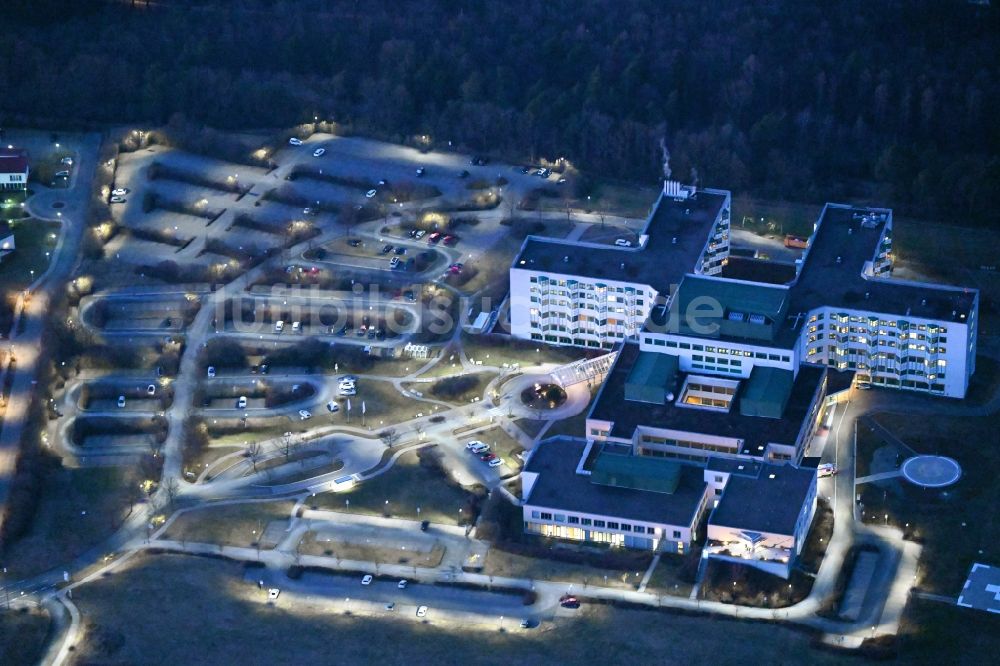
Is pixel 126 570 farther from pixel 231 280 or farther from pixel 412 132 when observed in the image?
pixel 412 132

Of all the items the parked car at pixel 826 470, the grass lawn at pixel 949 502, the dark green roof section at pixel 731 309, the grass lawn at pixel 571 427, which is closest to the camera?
the grass lawn at pixel 949 502

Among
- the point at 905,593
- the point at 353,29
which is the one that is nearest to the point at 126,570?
the point at 905,593

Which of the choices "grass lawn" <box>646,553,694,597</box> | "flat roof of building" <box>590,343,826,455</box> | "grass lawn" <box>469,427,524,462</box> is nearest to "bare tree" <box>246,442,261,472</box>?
"grass lawn" <box>469,427,524,462</box>

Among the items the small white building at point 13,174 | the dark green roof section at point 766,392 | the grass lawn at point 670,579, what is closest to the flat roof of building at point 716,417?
the dark green roof section at point 766,392

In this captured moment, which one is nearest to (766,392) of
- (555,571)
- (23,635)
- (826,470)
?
(826,470)

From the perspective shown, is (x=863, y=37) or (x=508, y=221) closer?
(x=508, y=221)

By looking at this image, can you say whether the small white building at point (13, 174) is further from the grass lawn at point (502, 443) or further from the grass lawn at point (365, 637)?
the grass lawn at point (365, 637)
